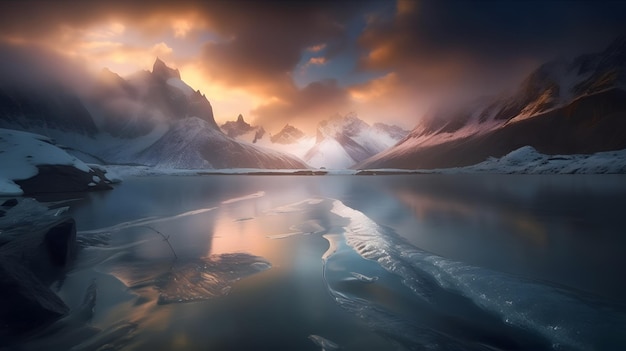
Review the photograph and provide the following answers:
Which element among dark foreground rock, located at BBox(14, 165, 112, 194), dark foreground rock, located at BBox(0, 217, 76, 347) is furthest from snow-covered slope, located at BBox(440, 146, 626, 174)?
dark foreground rock, located at BBox(14, 165, 112, 194)

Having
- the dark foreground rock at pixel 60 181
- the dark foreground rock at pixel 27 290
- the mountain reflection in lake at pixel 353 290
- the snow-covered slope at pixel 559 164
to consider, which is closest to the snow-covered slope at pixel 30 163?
the dark foreground rock at pixel 60 181

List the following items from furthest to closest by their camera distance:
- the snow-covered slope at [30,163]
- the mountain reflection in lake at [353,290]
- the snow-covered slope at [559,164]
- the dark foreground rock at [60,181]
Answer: the snow-covered slope at [559,164] → the dark foreground rock at [60,181] → the snow-covered slope at [30,163] → the mountain reflection in lake at [353,290]

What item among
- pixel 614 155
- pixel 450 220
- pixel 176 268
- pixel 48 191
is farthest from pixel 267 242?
pixel 614 155

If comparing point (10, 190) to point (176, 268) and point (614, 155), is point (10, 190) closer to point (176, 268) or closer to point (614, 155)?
point (176, 268)

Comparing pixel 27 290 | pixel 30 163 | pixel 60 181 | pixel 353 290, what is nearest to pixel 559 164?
pixel 353 290

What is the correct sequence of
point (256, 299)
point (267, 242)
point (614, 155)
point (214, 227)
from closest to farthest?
point (256, 299)
point (267, 242)
point (214, 227)
point (614, 155)

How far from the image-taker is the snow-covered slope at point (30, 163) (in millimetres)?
37938

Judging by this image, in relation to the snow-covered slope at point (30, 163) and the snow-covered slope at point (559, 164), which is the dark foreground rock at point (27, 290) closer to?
the snow-covered slope at point (30, 163)

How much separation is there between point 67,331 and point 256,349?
3.94m

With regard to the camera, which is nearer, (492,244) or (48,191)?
(492,244)

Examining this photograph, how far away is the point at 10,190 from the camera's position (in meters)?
35.2

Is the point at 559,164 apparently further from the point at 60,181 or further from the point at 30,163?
the point at 30,163

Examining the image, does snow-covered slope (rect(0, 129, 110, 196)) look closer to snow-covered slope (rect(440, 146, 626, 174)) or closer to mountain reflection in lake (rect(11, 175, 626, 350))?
mountain reflection in lake (rect(11, 175, 626, 350))

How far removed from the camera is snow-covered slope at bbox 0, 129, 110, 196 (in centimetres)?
3794
